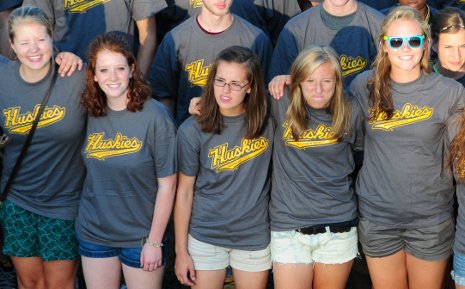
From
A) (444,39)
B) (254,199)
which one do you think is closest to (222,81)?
(254,199)

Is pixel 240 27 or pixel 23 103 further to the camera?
pixel 240 27

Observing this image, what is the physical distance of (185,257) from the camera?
4.55 m

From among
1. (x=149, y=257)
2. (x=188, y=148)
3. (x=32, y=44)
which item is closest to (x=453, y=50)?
(x=188, y=148)

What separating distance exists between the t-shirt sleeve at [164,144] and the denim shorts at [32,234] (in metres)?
0.71

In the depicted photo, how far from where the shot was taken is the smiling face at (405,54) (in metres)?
4.25

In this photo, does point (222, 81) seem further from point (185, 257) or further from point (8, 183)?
point (8, 183)

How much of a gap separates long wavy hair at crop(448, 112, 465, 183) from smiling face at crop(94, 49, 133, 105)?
72.5 inches

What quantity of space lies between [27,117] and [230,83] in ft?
3.97

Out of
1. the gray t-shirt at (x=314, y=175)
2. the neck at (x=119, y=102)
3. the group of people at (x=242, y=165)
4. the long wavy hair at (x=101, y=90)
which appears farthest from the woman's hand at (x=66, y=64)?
the gray t-shirt at (x=314, y=175)

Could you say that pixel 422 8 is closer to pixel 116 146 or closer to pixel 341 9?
pixel 341 9

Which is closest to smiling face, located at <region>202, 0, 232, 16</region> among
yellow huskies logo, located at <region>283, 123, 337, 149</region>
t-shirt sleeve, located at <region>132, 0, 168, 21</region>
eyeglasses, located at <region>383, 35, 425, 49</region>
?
t-shirt sleeve, located at <region>132, 0, 168, 21</region>

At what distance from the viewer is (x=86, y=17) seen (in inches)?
214

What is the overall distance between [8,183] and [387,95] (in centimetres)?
226

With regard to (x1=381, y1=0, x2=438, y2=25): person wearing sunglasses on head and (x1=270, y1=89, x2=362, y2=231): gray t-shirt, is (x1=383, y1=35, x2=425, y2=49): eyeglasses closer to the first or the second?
(x1=270, y1=89, x2=362, y2=231): gray t-shirt
